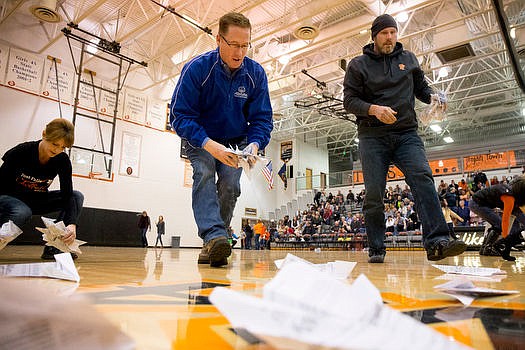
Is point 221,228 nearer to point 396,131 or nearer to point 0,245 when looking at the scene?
point 0,245

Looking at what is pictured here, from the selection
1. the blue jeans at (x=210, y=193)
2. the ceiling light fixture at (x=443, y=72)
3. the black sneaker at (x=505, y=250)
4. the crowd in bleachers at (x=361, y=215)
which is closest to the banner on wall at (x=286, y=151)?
the crowd in bleachers at (x=361, y=215)

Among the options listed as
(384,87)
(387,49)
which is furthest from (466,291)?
(387,49)

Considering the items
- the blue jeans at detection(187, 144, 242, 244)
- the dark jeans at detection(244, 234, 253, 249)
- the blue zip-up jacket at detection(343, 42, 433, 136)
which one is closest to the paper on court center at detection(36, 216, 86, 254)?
the blue jeans at detection(187, 144, 242, 244)

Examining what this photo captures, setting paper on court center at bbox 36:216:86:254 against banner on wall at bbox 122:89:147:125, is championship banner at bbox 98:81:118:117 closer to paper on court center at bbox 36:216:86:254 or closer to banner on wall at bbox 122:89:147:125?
banner on wall at bbox 122:89:147:125

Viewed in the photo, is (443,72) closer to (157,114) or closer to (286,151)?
(286,151)

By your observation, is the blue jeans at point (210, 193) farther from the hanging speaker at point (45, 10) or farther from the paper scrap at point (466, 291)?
the hanging speaker at point (45, 10)

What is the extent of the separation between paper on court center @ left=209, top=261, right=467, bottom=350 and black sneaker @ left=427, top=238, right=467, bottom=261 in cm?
201

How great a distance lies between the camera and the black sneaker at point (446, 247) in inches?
82.2

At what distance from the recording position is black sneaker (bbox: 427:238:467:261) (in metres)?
2.09

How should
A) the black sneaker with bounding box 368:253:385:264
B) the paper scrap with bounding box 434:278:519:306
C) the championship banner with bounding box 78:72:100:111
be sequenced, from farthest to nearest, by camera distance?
the championship banner with bounding box 78:72:100:111 < the black sneaker with bounding box 368:253:385:264 < the paper scrap with bounding box 434:278:519:306

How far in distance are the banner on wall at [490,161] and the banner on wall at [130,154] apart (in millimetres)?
11523

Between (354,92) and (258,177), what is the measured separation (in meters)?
14.2

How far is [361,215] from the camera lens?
12.2 metres

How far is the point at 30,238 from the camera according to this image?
8953mm
